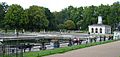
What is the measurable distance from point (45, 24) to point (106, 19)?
24.0 meters

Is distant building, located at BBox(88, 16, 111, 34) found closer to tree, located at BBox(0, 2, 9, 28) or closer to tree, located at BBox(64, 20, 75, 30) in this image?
tree, located at BBox(64, 20, 75, 30)

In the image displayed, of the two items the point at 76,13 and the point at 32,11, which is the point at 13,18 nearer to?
the point at 32,11

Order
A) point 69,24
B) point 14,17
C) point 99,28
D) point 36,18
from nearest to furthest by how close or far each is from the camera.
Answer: point 14,17, point 36,18, point 99,28, point 69,24

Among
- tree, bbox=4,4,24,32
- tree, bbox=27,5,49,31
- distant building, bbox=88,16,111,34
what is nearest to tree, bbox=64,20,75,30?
distant building, bbox=88,16,111,34

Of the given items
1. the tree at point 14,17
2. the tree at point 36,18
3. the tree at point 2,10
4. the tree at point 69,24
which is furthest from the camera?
the tree at point 69,24

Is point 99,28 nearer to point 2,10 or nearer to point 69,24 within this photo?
point 69,24

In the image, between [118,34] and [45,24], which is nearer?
[118,34]

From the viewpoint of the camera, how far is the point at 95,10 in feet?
329

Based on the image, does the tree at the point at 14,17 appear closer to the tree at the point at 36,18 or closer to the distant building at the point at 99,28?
the tree at the point at 36,18

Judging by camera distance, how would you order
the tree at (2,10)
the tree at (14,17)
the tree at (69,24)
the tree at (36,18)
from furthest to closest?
the tree at (69,24) < the tree at (2,10) < the tree at (36,18) < the tree at (14,17)

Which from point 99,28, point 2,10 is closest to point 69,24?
point 99,28

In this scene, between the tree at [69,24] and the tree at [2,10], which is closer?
the tree at [2,10]

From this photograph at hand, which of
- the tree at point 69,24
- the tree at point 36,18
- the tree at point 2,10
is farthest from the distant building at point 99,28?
the tree at point 2,10

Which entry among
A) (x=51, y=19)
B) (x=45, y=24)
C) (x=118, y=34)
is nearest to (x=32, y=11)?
(x=45, y=24)
